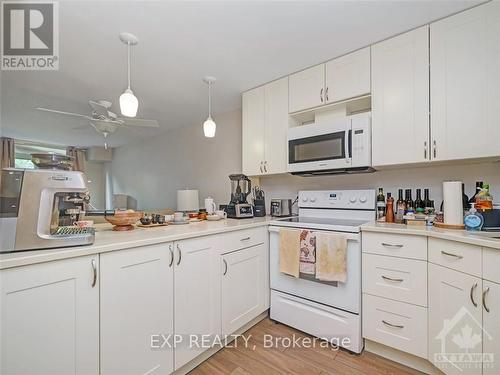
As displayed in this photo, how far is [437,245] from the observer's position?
133 centimetres

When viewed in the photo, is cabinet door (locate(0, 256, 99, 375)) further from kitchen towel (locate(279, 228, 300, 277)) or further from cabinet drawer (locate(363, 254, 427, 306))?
cabinet drawer (locate(363, 254, 427, 306))

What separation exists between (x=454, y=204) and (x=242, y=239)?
1.44 m

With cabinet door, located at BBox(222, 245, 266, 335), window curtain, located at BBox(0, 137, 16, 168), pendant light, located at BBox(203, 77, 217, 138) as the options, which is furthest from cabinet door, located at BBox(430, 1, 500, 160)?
window curtain, located at BBox(0, 137, 16, 168)

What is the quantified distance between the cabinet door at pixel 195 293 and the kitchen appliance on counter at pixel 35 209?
1.74 ft

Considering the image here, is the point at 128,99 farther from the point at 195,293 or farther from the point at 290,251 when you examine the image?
the point at 290,251

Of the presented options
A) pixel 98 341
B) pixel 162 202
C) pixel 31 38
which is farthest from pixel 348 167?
pixel 162 202

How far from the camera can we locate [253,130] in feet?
8.09

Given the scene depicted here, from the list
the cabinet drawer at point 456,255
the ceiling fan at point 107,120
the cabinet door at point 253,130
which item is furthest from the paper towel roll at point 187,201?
the cabinet drawer at point 456,255

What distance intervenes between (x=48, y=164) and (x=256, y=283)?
1.62 m

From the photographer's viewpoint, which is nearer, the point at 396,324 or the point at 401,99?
the point at 396,324

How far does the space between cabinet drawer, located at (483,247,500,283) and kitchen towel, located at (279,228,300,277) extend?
40.7 inches

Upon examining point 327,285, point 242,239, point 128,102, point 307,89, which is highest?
point 307,89

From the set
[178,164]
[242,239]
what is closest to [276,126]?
[242,239]

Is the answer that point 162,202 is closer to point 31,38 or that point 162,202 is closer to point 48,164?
point 31,38
